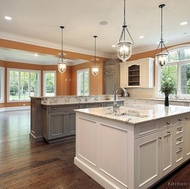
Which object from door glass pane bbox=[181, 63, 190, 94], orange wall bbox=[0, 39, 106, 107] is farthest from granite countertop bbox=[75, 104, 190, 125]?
orange wall bbox=[0, 39, 106, 107]

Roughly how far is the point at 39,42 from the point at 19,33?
2.24ft

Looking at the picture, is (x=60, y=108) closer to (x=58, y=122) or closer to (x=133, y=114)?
(x=58, y=122)

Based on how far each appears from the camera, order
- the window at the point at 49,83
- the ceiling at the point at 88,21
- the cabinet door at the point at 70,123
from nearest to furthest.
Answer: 1. the ceiling at the point at 88,21
2. the cabinet door at the point at 70,123
3. the window at the point at 49,83

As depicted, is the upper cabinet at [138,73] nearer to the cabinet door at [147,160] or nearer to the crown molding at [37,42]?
the crown molding at [37,42]

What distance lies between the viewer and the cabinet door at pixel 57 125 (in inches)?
145

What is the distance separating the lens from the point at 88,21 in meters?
3.66

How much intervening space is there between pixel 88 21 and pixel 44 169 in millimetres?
3358

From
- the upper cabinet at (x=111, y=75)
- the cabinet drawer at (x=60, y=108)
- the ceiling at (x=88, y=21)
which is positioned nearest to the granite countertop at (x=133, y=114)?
the cabinet drawer at (x=60, y=108)

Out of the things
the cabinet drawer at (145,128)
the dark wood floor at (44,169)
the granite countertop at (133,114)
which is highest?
the granite countertop at (133,114)

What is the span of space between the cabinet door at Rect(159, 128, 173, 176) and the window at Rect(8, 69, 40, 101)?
8.98m

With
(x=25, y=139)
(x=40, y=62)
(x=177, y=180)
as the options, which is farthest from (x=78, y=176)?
(x=40, y=62)

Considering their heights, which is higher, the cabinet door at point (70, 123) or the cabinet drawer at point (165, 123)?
the cabinet drawer at point (165, 123)

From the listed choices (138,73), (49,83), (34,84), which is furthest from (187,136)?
(34,84)

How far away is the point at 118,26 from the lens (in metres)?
3.93
